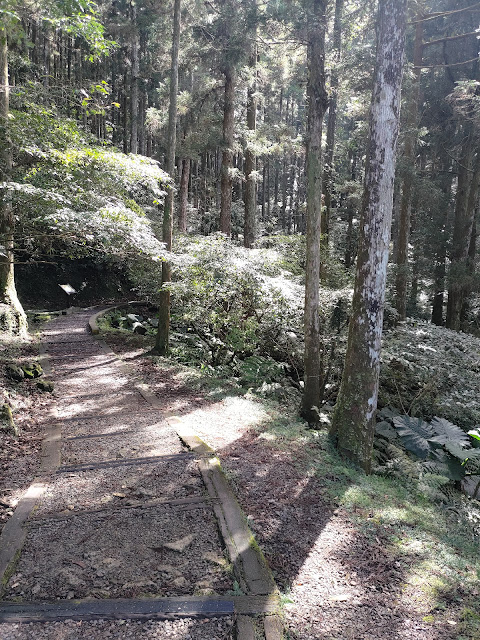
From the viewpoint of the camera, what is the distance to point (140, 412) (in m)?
6.96

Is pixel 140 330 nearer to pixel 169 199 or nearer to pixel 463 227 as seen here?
pixel 169 199

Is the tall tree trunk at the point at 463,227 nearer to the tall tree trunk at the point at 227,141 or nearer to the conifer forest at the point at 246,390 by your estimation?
the conifer forest at the point at 246,390

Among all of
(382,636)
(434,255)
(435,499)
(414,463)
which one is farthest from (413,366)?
(434,255)

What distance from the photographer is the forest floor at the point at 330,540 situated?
2762 millimetres

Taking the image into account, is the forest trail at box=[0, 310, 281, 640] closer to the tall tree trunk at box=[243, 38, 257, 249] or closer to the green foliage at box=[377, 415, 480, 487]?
the green foliage at box=[377, 415, 480, 487]

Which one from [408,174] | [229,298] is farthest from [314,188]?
[408,174]

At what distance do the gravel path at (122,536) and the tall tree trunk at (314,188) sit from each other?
2.71 m

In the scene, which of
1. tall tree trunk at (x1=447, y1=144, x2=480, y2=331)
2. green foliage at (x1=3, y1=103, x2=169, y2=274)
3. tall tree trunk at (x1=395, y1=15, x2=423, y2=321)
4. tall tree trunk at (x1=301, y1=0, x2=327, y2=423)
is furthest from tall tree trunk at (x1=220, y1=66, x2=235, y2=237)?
tall tree trunk at (x1=447, y1=144, x2=480, y2=331)

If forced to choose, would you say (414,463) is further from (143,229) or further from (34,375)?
(34,375)

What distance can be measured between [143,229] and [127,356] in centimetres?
468

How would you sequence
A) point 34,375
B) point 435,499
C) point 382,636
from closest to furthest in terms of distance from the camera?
point 382,636 < point 435,499 < point 34,375

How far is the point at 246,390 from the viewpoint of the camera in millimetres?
8719

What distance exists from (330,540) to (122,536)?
71.1 inches

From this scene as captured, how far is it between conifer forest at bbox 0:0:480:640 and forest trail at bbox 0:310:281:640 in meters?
0.02
